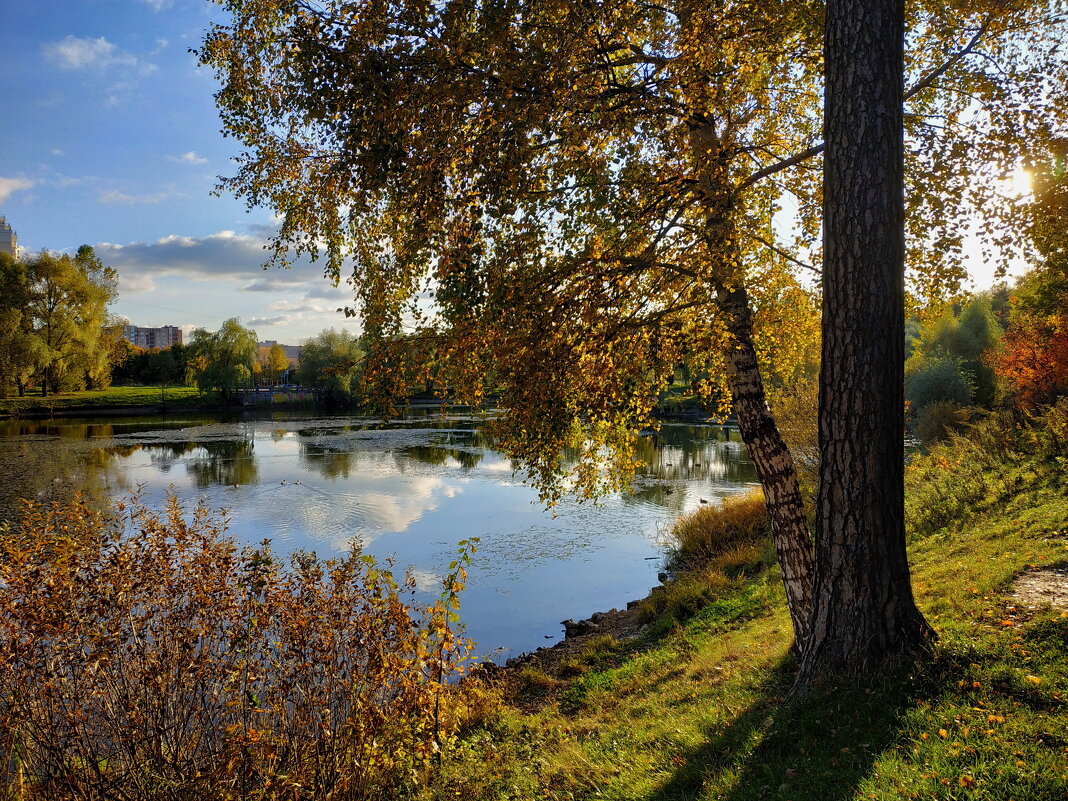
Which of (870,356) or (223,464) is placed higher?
(870,356)

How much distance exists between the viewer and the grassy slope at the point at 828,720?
3.19 metres

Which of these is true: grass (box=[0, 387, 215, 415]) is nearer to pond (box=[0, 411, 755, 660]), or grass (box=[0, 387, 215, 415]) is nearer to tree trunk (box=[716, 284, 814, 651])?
pond (box=[0, 411, 755, 660])

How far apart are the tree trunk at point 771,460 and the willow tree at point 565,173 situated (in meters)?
0.02

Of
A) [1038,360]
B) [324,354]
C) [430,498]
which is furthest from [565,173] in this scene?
[324,354]

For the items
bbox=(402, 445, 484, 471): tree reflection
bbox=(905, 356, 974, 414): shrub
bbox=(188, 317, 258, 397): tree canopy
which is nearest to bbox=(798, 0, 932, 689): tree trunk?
bbox=(402, 445, 484, 471): tree reflection

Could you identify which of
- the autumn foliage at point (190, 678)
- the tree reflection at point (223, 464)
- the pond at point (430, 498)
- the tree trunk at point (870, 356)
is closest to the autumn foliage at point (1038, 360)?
the pond at point (430, 498)

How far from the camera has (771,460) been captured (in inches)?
236

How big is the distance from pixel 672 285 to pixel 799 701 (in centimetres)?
383

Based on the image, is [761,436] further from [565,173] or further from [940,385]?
[940,385]

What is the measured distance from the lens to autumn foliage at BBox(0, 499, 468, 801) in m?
4.33

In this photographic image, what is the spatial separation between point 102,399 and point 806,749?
241 feet

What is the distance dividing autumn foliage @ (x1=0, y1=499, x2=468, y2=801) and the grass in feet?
199

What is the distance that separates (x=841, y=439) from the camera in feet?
13.8

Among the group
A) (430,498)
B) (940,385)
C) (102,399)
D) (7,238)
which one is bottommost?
(430,498)
